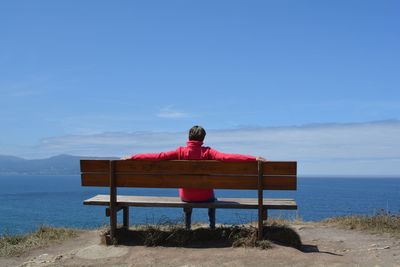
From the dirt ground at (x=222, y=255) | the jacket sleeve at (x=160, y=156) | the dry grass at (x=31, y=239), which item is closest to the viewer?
the dirt ground at (x=222, y=255)

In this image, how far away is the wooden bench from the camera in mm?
8023

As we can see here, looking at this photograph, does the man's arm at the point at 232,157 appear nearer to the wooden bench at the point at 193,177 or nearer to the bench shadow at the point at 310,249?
the wooden bench at the point at 193,177

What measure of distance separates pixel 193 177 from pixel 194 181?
0.07 metres

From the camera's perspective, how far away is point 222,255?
743 centimetres

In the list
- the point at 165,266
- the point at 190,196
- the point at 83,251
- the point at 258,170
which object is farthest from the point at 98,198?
the point at 258,170

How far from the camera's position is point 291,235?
882 centimetres

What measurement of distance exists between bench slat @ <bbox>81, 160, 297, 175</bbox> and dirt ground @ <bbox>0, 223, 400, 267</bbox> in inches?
47.8

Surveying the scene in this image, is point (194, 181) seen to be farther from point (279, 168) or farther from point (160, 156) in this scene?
point (279, 168)

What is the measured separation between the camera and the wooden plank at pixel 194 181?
26.3ft

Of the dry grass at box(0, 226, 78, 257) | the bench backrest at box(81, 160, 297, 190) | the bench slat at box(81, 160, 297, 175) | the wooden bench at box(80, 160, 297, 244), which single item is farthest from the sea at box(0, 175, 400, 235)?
the bench slat at box(81, 160, 297, 175)

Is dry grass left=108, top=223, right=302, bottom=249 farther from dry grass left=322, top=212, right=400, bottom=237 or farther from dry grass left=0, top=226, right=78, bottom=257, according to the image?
dry grass left=322, top=212, right=400, bottom=237

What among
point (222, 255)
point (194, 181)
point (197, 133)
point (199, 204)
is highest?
point (197, 133)

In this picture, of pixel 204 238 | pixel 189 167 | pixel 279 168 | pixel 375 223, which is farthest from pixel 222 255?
pixel 375 223

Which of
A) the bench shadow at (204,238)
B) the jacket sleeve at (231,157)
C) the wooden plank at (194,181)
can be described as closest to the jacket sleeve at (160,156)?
the wooden plank at (194,181)
